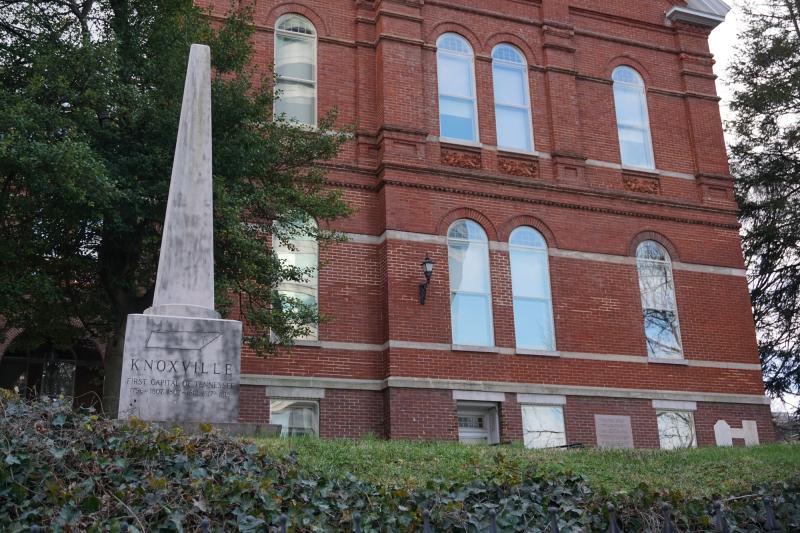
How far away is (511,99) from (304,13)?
214 inches

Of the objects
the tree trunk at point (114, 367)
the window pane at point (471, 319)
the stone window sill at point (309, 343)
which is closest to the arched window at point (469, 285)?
the window pane at point (471, 319)

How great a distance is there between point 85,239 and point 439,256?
25.8 ft

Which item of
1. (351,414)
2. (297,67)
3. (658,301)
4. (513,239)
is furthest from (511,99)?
(351,414)

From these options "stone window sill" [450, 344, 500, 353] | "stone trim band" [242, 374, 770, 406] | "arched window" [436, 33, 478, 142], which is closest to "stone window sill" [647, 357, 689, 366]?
"stone trim band" [242, 374, 770, 406]

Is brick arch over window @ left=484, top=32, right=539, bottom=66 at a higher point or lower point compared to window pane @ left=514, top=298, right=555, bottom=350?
higher

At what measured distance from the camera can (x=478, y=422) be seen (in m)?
18.6

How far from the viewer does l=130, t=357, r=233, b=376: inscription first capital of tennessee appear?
8.73 meters

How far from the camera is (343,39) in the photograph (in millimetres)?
20391

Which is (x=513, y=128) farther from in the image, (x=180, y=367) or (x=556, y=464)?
(x=180, y=367)

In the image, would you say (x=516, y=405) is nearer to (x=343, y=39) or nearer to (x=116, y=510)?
(x=343, y=39)

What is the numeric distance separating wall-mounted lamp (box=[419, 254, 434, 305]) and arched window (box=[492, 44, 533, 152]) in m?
4.31

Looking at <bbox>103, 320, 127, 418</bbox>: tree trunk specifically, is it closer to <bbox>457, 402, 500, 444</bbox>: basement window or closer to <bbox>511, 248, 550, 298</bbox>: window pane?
<bbox>457, 402, 500, 444</bbox>: basement window

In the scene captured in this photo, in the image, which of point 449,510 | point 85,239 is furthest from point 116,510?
point 85,239

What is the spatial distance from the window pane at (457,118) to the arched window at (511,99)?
70 centimetres
